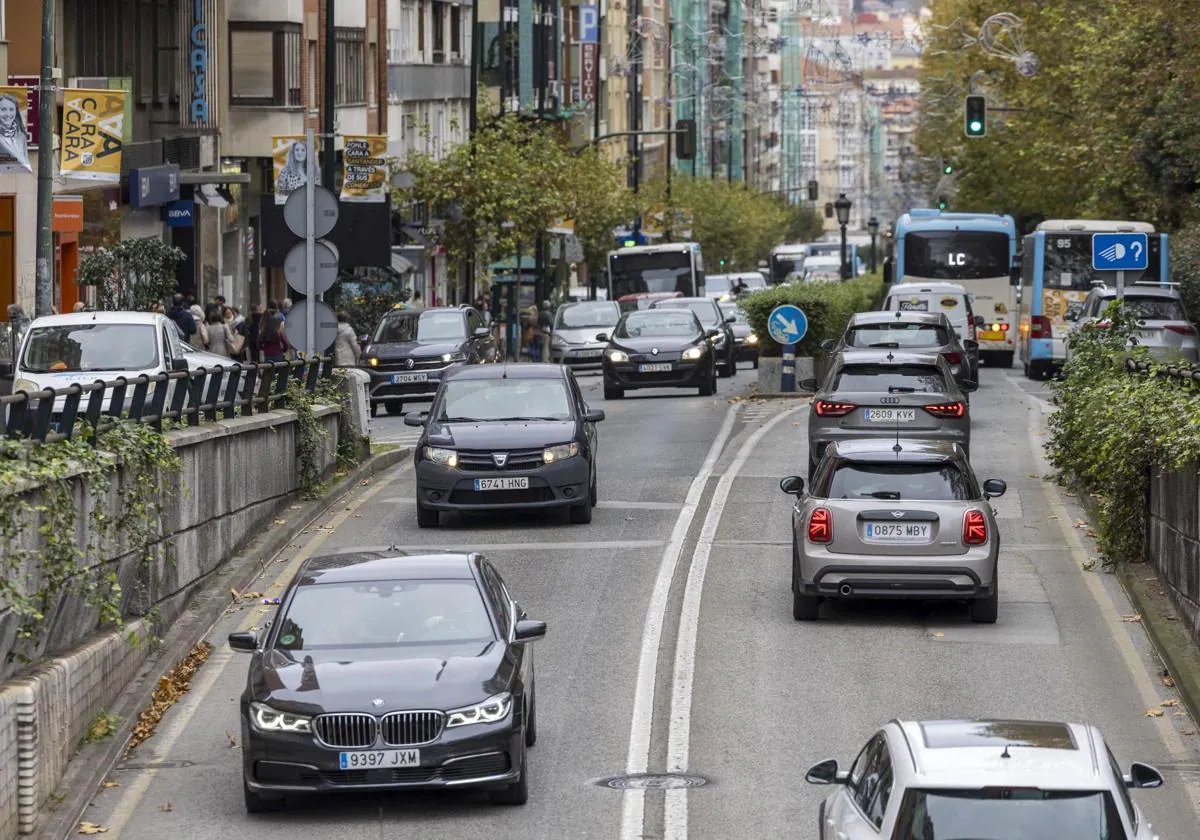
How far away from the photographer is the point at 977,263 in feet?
170

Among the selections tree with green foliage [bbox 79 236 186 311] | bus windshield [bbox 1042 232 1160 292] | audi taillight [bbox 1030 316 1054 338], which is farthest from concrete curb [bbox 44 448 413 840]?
bus windshield [bbox 1042 232 1160 292]

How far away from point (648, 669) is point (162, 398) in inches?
178

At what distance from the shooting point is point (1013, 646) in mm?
16312

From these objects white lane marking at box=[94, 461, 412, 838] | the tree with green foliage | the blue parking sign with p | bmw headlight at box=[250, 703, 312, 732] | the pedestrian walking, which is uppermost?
the blue parking sign with p

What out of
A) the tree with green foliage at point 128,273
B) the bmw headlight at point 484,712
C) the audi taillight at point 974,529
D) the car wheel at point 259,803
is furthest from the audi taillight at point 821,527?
the tree with green foliage at point 128,273

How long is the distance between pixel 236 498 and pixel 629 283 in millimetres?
46196

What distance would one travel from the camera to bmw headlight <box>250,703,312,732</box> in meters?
11.5

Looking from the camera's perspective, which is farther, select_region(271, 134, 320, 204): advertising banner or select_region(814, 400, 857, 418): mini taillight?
select_region(271, 134, 320, 204): advertising banner

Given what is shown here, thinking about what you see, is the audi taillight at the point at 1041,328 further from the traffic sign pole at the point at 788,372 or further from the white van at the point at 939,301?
the traffic sign pole at the point at 788,372

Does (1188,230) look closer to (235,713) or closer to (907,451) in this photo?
(907,451)

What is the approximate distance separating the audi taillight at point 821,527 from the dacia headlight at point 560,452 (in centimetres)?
549

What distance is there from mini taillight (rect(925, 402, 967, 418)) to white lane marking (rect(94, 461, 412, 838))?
6.29 metres

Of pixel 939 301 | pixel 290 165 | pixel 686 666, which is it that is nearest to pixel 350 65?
pixel 939 301

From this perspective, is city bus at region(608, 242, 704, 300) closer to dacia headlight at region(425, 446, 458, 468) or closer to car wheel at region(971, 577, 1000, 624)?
dacia headlight at region(425, 446, 458, 468)
